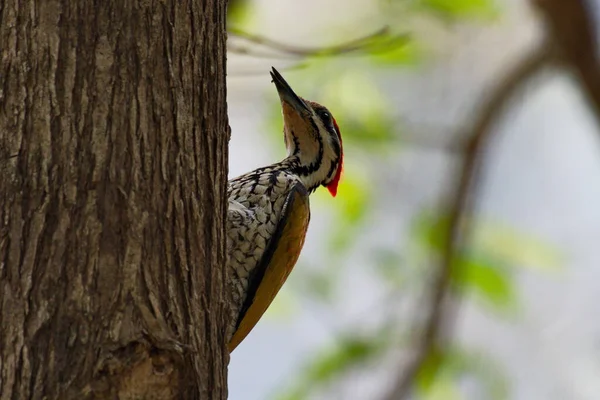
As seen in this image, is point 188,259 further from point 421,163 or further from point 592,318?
point 592,318

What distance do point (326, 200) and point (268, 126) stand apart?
0.70 meters

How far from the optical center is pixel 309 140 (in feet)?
16.0

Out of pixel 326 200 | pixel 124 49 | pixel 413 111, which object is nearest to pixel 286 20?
pixel 413 111

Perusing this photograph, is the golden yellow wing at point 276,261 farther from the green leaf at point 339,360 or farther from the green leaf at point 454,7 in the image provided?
the green leaf at point 339,360

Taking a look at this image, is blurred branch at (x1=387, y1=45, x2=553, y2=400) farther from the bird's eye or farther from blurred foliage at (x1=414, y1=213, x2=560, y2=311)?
the bird's eye

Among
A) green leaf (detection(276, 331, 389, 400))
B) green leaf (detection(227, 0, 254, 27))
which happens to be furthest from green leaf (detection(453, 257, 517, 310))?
green leaf (detection(227, 0, 254, 27))

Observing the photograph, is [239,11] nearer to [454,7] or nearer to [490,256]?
[454,7]

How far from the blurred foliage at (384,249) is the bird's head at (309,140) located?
60.8 inches

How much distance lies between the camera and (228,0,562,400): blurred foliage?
659 cm

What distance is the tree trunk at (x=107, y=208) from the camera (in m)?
2.26

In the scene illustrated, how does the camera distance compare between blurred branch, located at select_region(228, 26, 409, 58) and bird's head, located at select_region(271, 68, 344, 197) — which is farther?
bird's head, located at select_region(271, 68, 344, 197)

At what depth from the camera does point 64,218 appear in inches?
92.0

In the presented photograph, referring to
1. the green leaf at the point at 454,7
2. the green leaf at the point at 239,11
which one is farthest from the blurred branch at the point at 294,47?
the green leaf at the point at 454,7

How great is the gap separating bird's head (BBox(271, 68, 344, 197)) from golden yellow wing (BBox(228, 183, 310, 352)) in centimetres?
52
